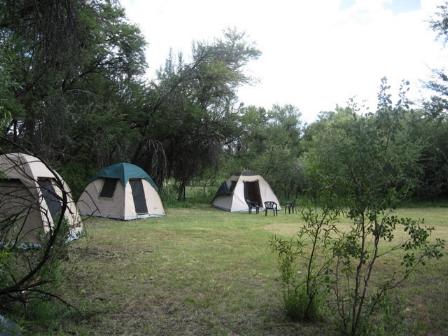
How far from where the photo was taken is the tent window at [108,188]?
12047mm

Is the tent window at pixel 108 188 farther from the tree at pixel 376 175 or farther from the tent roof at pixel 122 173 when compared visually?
the tree at pixel 376 175

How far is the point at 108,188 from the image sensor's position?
39.7 ft

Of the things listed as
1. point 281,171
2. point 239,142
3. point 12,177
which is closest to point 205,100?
point 239,142

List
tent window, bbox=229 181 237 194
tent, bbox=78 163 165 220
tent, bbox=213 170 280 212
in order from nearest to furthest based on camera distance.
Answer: tent, bbox=78 163 165 220 < tent, bbox=213 170 280 212 < tent window, bbox=229 181 237 194

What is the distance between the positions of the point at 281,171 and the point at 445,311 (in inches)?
581

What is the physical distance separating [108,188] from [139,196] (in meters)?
0.92

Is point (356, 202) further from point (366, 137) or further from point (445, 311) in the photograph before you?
point (445, 311)

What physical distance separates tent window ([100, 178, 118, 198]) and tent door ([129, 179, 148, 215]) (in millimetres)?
520

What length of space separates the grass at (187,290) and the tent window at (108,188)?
3242 mm

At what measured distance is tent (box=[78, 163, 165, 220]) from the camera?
11820 mm

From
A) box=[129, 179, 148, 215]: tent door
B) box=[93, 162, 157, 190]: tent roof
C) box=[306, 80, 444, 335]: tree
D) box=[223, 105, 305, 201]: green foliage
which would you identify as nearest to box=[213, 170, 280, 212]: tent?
box=[223, 105, 305, 201]: green foliage

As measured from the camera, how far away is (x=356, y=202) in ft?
11.2

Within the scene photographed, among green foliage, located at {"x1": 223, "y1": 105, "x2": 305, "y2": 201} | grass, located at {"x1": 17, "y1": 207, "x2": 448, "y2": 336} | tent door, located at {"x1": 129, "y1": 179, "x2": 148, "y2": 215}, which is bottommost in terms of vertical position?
grass, located at {"x1": 17, "y1": 207, "x2": 448, "y2": 336}

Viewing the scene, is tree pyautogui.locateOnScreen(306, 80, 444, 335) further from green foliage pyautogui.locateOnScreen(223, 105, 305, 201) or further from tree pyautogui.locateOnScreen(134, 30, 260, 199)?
green foliage pyautogui.locateOnScreen(223, 105, 305, 201)
